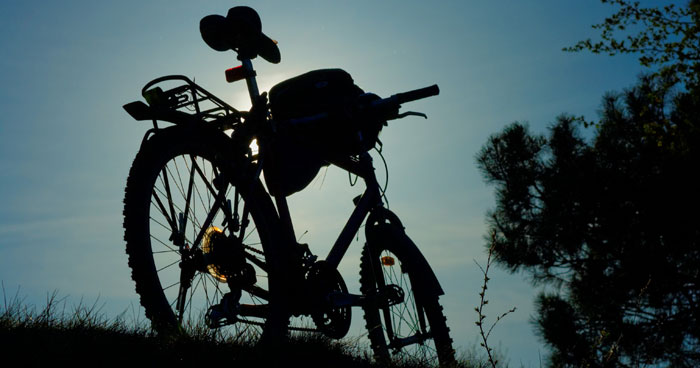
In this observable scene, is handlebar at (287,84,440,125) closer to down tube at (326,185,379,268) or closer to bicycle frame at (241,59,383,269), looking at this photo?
bicycle frame at (241,59,383,269)

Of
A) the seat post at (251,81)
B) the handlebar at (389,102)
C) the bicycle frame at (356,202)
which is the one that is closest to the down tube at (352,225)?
the bicycle frame at (356,202)

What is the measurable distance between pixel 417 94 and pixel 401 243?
985 mm

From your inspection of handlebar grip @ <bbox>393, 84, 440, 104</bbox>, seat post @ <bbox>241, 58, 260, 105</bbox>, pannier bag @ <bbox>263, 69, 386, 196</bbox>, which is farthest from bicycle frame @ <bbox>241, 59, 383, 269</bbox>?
handlebar grip @ <bbox>393, 84, 440, 104</bbox>

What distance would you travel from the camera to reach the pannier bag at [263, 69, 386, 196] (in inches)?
126

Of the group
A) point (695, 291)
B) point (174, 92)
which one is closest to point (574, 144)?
point (695, 291)

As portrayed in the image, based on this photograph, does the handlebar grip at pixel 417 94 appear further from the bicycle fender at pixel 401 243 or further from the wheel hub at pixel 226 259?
the wheel hub at pixel 226 259

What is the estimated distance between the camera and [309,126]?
3406 mm

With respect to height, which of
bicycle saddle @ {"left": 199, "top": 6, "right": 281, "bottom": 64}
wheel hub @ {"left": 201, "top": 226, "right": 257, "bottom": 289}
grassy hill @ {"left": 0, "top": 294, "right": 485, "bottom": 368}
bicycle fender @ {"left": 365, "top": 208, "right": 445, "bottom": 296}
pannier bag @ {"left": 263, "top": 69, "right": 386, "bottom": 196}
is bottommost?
grassy hill @ {"left": 0, "top": 294, "right": 485, "bottom": 368}

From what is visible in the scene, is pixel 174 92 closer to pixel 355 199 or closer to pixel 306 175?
pixel 306 175

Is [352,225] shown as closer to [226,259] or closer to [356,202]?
[356,202]

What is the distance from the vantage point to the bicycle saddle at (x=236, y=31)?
3.15 meters

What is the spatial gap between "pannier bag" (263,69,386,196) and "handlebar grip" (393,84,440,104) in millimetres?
202

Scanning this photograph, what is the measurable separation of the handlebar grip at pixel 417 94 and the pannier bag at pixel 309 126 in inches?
8.0

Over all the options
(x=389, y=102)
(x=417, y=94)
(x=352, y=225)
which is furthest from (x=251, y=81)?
(x=352, y=225)
